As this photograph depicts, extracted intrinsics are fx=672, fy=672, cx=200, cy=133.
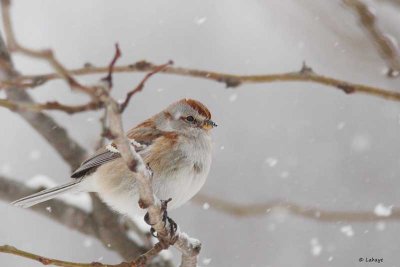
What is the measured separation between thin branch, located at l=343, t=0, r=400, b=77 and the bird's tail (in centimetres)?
264

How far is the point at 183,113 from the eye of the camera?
17.3ft

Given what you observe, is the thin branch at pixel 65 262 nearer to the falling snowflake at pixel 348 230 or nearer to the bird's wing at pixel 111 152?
the bird's wing at pixel 111 152

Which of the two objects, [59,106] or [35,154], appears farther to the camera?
[35,154]

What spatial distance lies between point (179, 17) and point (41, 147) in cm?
384

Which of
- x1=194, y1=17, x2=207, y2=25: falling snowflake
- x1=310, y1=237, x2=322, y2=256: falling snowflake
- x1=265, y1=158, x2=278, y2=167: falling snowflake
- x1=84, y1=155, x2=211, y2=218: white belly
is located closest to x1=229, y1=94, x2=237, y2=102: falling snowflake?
x1=265, y1=158, x2=278, y2=167: falling snowflake

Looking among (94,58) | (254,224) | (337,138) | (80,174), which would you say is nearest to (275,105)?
(337,138)

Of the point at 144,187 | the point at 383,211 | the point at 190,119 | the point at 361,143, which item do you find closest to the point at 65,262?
the point at 144,187

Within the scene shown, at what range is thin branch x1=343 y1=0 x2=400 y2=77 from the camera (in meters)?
3.02

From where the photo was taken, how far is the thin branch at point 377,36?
3020 mm

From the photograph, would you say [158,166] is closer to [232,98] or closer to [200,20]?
[232,98]

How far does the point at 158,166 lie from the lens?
4770 mm

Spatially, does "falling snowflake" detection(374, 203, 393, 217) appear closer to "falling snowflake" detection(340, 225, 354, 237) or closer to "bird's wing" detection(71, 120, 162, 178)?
"bird's wing" detection(71, 120, 162, 178)

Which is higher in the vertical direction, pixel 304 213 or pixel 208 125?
pixel 208 125

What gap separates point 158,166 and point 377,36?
2.14 meters
